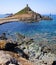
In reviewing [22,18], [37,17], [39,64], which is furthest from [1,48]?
[37,17]

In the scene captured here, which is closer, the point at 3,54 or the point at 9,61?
the point at 9,61

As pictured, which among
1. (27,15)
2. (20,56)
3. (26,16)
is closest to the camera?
(20,56)

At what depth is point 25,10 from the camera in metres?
116

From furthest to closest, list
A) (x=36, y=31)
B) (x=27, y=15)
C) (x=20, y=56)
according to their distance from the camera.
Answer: (x=27, y=15)
(x=36, y=31)
(x=20, y=56)

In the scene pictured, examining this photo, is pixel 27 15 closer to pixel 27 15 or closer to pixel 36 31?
pixel 27 15

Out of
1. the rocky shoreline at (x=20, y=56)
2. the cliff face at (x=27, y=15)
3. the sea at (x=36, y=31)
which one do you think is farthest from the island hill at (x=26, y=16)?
the rocky shoreline at (x=20, y=56)

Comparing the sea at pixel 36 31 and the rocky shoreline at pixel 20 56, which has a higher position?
the rocky shoreline at pixel 20 56

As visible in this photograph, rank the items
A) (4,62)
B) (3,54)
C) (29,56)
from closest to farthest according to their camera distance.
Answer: (4,62), (3,54), (29,56)

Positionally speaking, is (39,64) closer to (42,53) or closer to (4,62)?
(4,62)

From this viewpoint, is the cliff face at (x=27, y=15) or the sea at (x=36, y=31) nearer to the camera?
the sea at (x=36, y=31)

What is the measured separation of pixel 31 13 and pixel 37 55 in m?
87.4

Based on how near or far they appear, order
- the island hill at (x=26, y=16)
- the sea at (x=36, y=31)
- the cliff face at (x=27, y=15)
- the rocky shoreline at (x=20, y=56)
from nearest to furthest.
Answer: the rocky shoreline at (x=20, y=56) → the sea at (x=36, y=31) → the island hill at (x=26, y=16) → the cliff face at (x=27, y=15)

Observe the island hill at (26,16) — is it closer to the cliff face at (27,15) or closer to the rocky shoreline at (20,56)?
the cliff face at (27,15)

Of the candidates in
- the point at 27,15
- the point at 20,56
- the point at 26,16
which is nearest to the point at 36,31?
the point at 20,56
